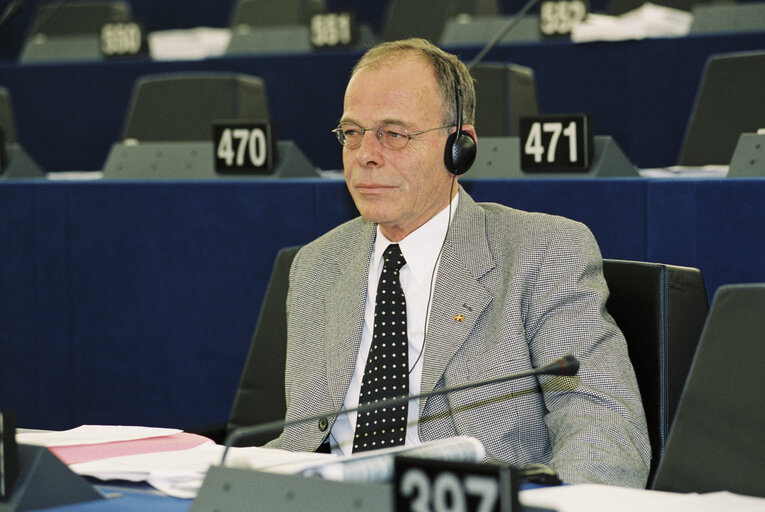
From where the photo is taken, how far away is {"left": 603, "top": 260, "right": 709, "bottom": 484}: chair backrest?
1.78 m

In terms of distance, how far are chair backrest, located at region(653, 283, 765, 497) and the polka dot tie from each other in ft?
1.92

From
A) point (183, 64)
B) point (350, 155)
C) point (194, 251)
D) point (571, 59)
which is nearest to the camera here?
point (350, 155)

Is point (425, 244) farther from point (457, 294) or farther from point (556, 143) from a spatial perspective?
point (556, 143)

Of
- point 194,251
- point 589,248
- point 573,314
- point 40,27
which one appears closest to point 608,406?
point 573,314

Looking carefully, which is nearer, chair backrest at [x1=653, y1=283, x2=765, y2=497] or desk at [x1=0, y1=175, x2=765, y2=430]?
chair backrest at [x1=653, y1=283, x2=765, y2=497]

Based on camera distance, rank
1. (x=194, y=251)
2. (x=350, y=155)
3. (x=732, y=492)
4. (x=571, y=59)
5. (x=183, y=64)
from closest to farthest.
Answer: (x=732, y=492), (x=350, y=155), (x=194, y=251), (x=571, y=59), (x=183, y=64)

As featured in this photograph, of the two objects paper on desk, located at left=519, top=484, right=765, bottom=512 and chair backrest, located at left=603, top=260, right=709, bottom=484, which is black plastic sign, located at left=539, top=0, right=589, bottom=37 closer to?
chair backrest, located at left=603, top=260, right=709, bottom=484

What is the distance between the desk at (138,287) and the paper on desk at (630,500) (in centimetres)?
149

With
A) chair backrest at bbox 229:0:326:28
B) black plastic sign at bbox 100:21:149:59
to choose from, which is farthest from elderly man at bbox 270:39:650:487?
chair backrest at bbox 229:0:326:28

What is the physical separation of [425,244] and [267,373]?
0.38 metres

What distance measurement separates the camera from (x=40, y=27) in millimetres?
6156

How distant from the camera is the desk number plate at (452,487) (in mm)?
951

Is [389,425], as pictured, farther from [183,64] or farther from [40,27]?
[40,27]

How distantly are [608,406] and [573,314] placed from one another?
16cm
